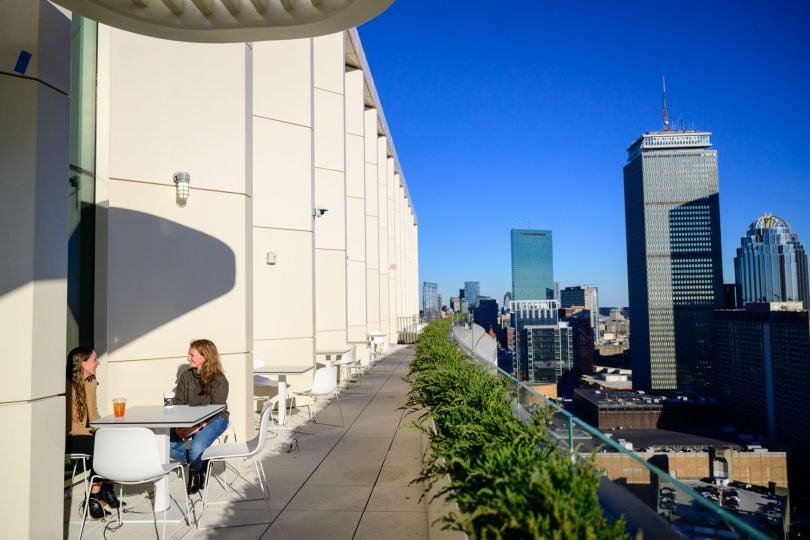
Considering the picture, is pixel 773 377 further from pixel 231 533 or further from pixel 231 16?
pixel 231 16

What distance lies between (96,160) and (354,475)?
398 centimetres

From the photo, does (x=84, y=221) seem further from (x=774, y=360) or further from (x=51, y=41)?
(x=774, y=360)

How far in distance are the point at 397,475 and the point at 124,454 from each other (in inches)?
100

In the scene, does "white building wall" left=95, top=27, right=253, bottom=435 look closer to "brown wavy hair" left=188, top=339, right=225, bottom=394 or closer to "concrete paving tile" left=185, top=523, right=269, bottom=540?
"brown wavy hair" left=188, top=339, right=225, bottom=394

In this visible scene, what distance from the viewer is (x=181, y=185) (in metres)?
5.77

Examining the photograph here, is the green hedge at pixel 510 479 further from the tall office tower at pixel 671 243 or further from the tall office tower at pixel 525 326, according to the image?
the tall office tower at pixel 671 243

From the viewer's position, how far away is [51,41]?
11.7ft

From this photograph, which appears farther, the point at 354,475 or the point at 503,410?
the point at 354,475

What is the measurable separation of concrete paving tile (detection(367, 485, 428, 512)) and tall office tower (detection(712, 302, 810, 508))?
44684 mm

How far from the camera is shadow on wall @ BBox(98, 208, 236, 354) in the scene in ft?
17.8

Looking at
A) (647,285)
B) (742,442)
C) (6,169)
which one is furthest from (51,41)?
(647,285)

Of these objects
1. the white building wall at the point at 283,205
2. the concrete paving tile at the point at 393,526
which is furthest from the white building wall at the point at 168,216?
the concrete paving tile at the point at 393,526

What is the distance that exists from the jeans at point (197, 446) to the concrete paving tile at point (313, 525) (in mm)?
886

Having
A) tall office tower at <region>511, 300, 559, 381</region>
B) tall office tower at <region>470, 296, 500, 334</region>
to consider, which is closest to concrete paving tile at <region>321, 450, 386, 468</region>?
tall office tower at <region>511, 300, 559, 381</region>
